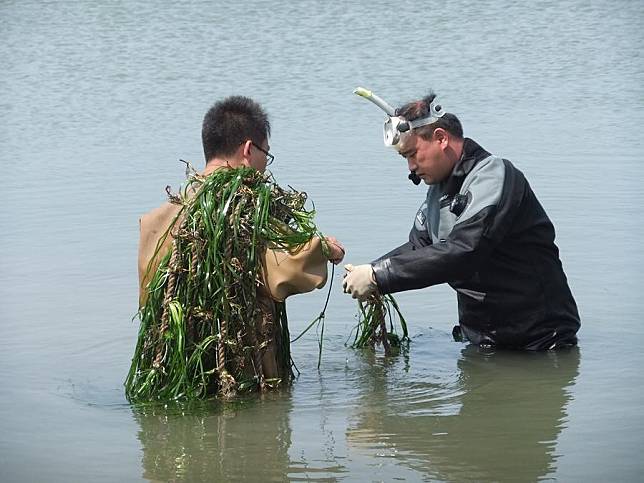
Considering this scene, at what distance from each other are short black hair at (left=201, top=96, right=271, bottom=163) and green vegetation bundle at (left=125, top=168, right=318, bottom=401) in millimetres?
172

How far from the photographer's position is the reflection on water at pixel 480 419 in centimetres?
550

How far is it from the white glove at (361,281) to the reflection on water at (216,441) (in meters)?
0.64

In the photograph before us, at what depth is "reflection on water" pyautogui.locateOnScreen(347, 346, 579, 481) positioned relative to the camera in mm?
5500

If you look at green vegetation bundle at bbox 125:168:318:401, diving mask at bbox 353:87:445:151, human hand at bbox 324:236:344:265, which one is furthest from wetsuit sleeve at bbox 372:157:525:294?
green vegetation bundle at bbox 125:168:318:401

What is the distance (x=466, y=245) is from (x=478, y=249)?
0.07m

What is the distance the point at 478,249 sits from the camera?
6.61 metres

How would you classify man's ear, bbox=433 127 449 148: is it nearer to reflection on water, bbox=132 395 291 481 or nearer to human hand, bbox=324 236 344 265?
human hand, bbox=324 236 344 265

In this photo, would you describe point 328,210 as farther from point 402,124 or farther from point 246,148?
point 246,148

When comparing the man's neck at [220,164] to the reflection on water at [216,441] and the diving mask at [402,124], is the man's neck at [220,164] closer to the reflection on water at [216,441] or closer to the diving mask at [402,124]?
the diving mask at [402,124]

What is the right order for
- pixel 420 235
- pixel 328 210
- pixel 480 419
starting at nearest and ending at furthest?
pixel 480 419 → pixel 420 235 → pixel 328 210

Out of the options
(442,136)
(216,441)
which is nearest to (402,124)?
(442,136)

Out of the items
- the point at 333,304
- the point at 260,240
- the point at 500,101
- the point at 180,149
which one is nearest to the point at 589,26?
the point at 500,101

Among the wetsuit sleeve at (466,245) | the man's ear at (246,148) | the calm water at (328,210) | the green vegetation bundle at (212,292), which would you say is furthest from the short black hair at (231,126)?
the calm water at (328,210)

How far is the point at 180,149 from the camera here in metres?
13.2
